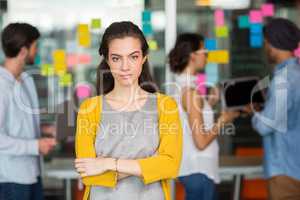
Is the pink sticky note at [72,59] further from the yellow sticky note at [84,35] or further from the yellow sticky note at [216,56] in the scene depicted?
the yellow sticky note at [216,56]

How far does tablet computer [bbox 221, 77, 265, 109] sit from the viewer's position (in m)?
4.18

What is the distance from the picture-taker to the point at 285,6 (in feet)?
17.7

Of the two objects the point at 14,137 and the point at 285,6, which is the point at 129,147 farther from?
the point at 285,6

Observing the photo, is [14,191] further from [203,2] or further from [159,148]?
[203,2]

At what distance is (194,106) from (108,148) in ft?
4.55

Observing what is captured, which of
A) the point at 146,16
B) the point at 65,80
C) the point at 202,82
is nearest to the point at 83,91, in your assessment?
the point at 65,80

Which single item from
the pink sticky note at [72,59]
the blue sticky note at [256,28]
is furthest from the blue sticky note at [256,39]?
the pink sticky note at [72,59]

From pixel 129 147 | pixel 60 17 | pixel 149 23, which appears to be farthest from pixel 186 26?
pixel 129 147

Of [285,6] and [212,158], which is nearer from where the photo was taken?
[212,158]

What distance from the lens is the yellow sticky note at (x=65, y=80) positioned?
508 cm

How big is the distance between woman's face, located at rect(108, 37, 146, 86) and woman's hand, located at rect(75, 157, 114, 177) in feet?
1.00

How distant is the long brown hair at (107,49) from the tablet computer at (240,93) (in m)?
2.11

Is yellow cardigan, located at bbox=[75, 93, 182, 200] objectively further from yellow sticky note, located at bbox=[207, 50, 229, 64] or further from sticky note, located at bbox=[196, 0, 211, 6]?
sticky note, located at bbox=[196, 0, 211, 6]

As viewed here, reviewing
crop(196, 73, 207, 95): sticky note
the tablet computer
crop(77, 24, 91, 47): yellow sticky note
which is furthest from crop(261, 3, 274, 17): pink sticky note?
crop(77, 24, 91, 47): yellow sticky note
